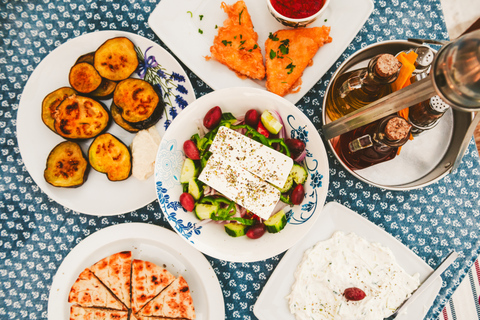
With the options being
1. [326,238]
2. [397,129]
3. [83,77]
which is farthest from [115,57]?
[326,238]

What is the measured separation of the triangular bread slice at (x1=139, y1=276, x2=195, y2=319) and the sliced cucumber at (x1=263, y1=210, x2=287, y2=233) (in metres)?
0.83

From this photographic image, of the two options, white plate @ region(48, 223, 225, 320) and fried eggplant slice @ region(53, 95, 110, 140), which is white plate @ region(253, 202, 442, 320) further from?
fried eggplant slice @ region(53, 95, 110, 140)

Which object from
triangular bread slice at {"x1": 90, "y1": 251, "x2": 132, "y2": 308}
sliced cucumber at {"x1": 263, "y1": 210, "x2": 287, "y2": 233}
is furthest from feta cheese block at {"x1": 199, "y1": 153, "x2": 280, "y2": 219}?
triangular bread slice at {"x1": 90, "y1": 251, "x2": 132, "y2": 308}

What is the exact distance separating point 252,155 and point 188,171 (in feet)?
1.35

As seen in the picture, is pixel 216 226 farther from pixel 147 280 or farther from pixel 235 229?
pixel 147 280

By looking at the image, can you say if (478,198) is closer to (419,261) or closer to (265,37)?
(419,261)

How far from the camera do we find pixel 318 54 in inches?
83.1

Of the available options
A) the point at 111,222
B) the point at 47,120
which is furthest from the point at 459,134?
the point at 47,120

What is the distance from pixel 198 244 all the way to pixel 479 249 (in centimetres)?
201

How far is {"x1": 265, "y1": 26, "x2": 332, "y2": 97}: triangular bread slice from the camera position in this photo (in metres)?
2.05

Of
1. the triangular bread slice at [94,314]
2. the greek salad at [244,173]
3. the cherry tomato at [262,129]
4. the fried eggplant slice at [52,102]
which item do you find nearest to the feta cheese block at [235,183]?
the greek salad at [244,173]

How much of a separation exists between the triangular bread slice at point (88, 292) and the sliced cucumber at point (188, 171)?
3.60 feet

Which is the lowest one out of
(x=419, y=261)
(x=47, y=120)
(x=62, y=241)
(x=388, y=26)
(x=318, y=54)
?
(x=62, y=241)

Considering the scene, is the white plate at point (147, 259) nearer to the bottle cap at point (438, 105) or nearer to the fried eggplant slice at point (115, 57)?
the fried eggplant slice at point (115, 57)
